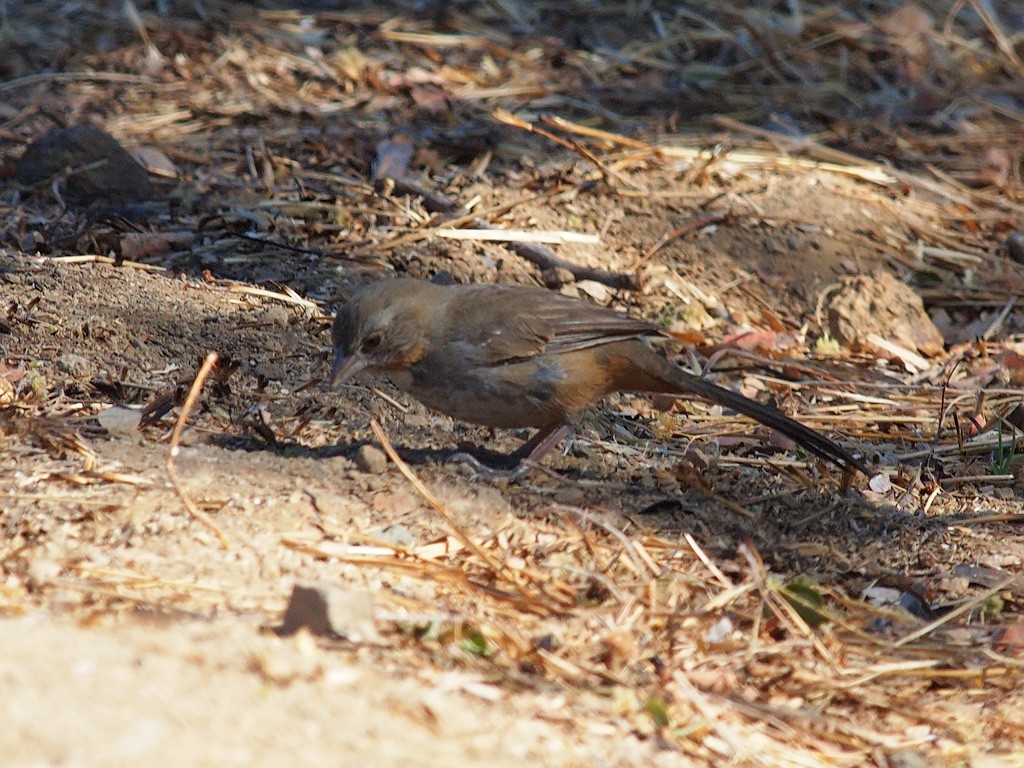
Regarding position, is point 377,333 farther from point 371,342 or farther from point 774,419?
point 774,419

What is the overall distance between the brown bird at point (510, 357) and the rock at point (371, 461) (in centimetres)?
37

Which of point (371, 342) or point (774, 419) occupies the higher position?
point (371, 342)

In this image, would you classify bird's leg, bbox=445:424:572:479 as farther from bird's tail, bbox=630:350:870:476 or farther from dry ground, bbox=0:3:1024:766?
bird's tail, bbox=630:350:870:476

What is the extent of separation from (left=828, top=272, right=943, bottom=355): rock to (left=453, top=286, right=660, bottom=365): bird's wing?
5.71 ft

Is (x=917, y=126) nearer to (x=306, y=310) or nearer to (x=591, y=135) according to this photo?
(x=591, y=135)

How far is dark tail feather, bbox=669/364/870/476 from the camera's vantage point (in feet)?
14.9

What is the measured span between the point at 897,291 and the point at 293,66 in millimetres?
4092

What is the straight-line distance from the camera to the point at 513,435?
17.5ft

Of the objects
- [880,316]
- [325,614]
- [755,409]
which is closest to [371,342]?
[755,409]

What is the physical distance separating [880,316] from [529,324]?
89.3 inches

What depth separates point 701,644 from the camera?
3451mm

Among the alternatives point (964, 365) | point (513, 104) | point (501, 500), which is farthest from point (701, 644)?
point (513, 104)

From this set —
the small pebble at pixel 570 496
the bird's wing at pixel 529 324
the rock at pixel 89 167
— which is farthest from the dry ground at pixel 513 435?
the bird's wing at pixel 529 324

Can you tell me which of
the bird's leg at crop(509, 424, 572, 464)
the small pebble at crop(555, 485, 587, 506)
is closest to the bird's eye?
the bird's leg at crop(509, 424, 572, 464)
